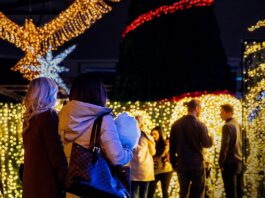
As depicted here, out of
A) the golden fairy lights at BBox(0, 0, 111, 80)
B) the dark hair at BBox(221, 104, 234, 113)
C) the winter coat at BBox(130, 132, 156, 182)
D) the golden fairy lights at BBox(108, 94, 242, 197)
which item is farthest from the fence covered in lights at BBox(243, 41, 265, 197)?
the golden fairy lights at BBox(0, 0, 111, 80)

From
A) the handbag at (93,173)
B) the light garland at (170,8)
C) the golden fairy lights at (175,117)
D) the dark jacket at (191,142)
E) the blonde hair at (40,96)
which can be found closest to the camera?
the handbag at (93,173)

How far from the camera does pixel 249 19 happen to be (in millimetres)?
23891

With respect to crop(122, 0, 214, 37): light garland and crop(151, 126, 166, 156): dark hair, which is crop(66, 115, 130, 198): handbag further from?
crop(122, 0, 214, 37): light garland

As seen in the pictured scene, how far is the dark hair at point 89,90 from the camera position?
16.8ft

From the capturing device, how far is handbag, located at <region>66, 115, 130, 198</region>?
15.9 ft

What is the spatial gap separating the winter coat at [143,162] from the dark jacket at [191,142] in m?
0.98

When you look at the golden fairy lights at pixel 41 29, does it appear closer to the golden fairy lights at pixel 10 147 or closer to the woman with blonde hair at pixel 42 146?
the golden fairy lights at pixel 10 147

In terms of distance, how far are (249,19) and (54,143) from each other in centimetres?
1933

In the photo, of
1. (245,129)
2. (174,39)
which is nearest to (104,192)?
(245,129)

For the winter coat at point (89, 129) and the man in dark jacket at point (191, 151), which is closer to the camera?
the winter coat at point (89, 129)

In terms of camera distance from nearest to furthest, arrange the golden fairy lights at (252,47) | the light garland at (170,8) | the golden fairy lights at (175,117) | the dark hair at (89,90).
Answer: the dark hair at (89,90) → the golden fairy lights at (252,47) → the golden fairy lights at (175,117) → the light garland at (170,8)

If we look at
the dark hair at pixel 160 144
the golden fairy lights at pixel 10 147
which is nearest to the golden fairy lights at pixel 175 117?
the dark hair at pixel 160 144

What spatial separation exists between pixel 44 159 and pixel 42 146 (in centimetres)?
11

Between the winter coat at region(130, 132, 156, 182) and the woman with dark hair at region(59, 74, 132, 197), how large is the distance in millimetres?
5751
